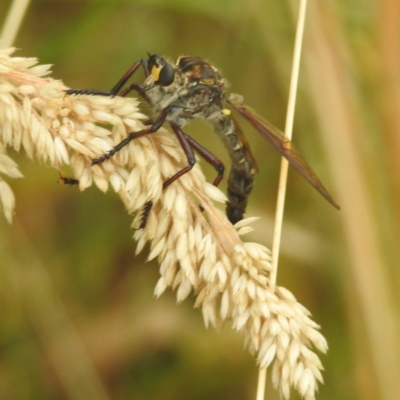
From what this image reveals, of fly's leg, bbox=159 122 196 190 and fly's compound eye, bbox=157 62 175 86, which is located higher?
fly's compound eye, bbox=157 62 175 86

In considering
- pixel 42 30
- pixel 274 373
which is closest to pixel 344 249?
pixel 274 373

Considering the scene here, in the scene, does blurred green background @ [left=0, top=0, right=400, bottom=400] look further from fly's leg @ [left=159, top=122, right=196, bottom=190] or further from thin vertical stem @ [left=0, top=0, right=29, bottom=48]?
thin vertical stem @ [left=0, top=0, right=29, bottom=48]

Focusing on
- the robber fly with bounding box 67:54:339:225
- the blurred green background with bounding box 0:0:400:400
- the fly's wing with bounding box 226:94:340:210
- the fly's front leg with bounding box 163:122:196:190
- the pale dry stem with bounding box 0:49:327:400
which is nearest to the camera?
the pale dry stem with bounding box 0:49:327:400

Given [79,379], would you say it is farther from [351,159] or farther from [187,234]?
[351,159]

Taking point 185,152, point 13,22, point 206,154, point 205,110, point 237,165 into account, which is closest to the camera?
point 185,152

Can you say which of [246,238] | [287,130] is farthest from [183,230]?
[246,238]

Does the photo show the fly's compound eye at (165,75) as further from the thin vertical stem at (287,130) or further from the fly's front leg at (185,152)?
the thin vertical stem at (287,130)

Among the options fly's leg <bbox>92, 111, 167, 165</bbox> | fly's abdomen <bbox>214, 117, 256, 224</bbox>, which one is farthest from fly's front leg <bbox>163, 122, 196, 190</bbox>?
fly's abdomen <bbox>214, 117, 256, 224</bbox>

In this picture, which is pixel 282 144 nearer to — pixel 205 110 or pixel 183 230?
pixel 205 110
